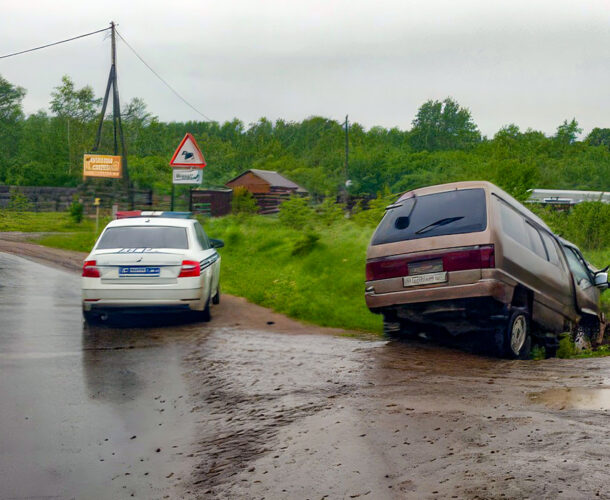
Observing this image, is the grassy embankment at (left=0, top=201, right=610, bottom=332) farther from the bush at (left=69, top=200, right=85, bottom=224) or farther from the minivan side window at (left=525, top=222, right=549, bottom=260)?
the bush at (left=69, top=200, right=85, bottom=224)

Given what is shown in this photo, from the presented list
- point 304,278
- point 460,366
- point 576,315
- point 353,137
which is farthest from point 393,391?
point 353,137

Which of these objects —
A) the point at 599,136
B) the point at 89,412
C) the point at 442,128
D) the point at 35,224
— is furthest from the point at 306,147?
the point at 89,412

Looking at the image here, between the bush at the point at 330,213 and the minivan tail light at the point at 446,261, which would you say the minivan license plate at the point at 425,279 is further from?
the bush at the point at 330,213

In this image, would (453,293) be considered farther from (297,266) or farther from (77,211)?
(77,211)

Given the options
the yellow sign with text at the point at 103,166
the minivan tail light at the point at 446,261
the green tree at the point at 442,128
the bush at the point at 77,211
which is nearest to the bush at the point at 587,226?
the minivan tail light at the point at 446,261

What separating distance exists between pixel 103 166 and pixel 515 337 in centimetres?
3059

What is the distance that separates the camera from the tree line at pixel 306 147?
71438mm

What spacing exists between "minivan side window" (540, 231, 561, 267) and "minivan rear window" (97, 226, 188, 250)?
5205 millimetres

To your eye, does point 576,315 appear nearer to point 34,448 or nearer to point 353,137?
point 34,448

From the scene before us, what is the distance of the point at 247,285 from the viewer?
17.0 metres

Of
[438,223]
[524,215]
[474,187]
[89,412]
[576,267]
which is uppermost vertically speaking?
[474,187]

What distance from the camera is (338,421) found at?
5895 millimetres

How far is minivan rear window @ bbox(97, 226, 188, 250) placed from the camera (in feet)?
39.7

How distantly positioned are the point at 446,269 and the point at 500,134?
95289mm
